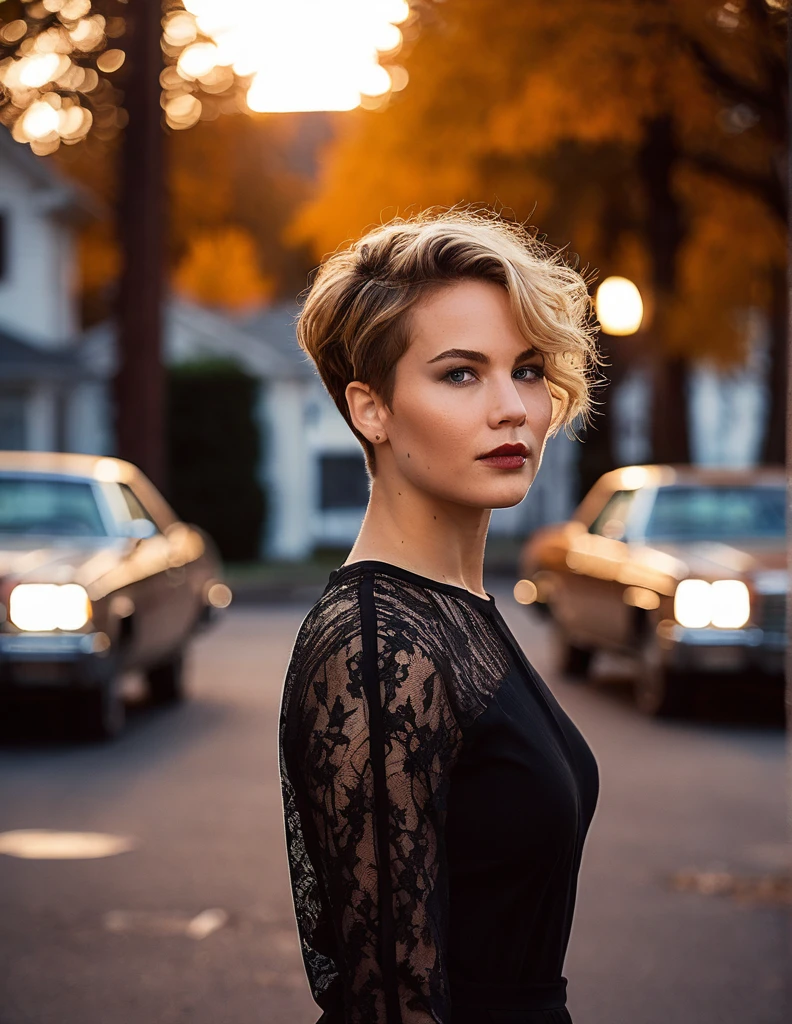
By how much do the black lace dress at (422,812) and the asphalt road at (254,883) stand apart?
3.07 metres

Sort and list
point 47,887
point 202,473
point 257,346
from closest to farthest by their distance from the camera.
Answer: point 47,887 → point 202,473 → point 257,346

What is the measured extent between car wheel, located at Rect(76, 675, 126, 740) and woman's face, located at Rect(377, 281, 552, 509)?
8.13 metres

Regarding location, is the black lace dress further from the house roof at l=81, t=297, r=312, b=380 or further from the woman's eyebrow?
the house roof at l=81, t=297, r=312, b=380

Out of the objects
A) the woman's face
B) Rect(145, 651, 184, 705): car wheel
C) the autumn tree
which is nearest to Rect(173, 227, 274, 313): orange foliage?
the autumn tree

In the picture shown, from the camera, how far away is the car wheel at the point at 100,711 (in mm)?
9977

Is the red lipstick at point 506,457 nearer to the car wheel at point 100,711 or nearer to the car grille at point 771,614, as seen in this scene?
the car wheel at point 100,711

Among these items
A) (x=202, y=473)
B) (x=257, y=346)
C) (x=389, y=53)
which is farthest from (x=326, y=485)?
(x=389, y=53)

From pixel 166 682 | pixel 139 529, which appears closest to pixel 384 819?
pixel 139 529

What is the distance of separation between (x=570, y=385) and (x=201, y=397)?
25209 millimetres

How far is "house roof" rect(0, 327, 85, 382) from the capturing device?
29.6 m

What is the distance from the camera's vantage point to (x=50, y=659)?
9.61 m

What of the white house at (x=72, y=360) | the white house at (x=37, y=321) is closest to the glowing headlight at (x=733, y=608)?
the white house at (x=72, y=360)

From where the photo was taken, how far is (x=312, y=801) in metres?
1.87

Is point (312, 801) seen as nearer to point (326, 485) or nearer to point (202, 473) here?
point (202, 473)
